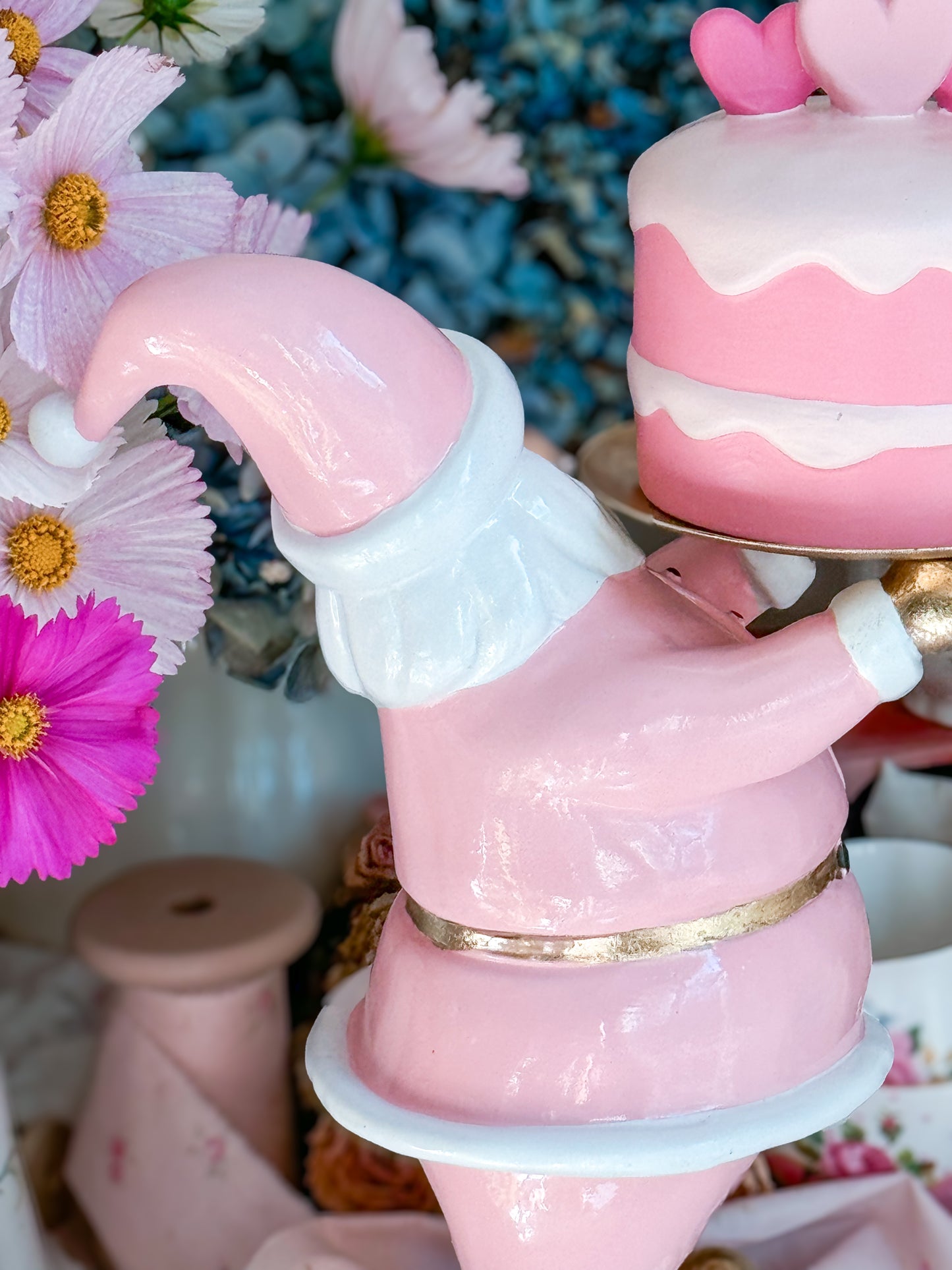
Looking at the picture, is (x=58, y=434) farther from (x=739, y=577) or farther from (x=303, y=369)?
(x=739, y=577)

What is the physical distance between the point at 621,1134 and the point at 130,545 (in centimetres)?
25

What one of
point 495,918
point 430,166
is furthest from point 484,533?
point 430,166

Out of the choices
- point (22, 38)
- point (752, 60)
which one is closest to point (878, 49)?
point (752, 60)

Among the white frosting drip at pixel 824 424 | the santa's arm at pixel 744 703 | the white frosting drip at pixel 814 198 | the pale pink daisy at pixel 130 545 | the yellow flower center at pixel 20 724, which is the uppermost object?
the white frosting drip at pixel 814 198

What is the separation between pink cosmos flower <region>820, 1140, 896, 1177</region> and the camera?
0.65 meters

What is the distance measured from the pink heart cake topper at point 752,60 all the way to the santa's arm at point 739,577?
143mm

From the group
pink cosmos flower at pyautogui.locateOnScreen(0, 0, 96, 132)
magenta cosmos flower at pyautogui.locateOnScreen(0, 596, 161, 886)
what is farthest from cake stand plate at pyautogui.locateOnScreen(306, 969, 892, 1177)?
pink cosmos flower at pyautogui.locateOnScreen(0, 0, 96, 132)

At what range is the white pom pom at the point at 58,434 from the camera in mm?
413

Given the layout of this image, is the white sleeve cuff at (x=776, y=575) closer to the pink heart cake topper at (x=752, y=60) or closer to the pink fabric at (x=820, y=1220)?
the pink heart cake topper at (x=752, y=60)

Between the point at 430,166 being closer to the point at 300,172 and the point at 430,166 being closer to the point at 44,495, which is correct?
the point at 300,172

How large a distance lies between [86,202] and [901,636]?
286 mm

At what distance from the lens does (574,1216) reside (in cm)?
45

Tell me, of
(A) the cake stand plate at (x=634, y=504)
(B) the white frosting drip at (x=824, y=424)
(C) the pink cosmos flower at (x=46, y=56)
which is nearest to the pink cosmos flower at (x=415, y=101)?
(A) the cake stand plate at (x=634, y=504)

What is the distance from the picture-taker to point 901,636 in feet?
1.29
